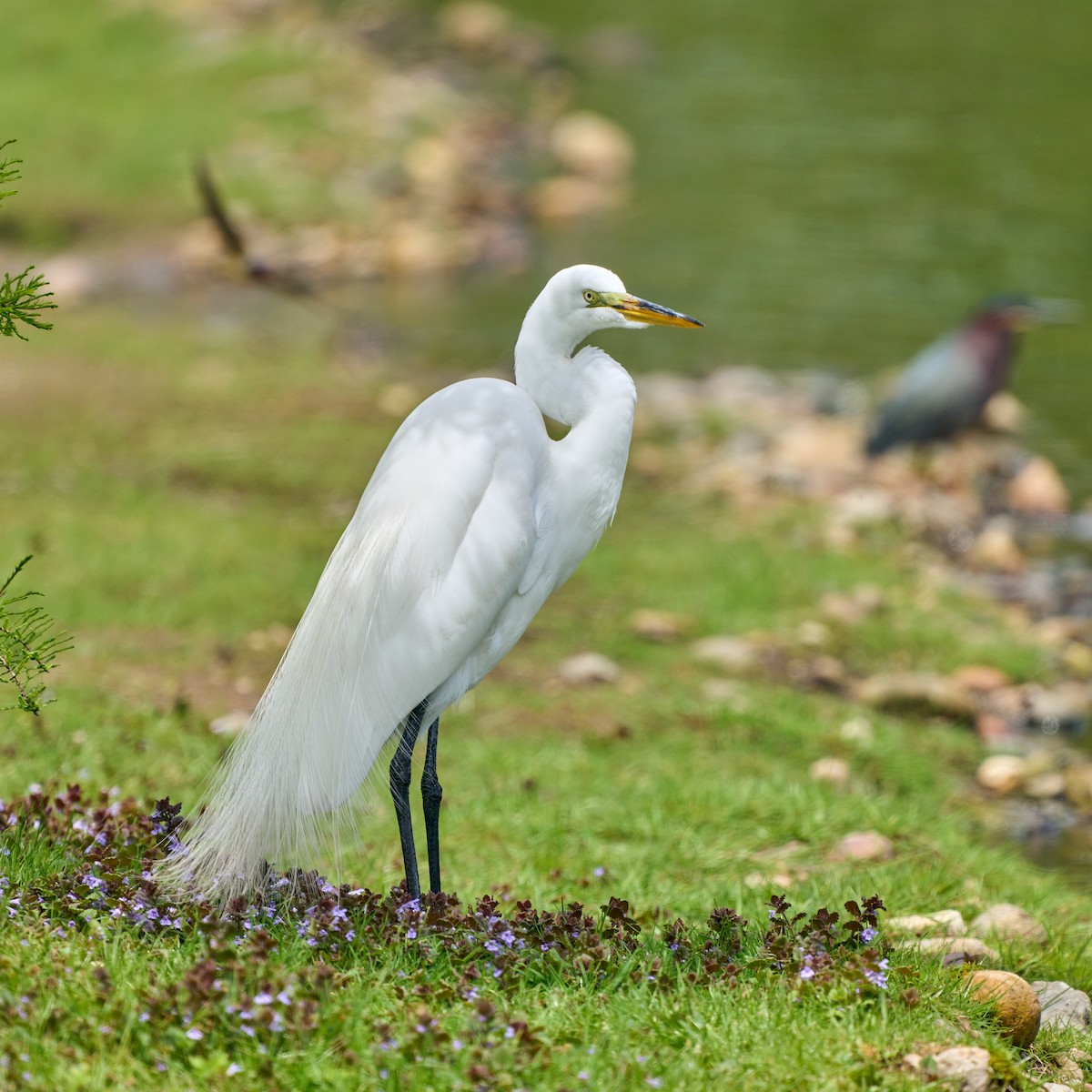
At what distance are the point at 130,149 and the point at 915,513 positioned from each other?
10.1 m

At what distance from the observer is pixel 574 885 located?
462cm

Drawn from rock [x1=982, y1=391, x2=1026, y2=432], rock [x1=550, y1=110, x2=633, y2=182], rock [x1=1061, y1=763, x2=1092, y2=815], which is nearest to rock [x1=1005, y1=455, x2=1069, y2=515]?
rock [x1=982, y1=391, x2=1026, y2=432]

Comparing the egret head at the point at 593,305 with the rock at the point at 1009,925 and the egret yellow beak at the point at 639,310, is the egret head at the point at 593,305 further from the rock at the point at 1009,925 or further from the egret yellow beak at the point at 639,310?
the rock at the point at 1009,925

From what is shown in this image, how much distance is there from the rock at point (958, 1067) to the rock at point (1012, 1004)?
318mm

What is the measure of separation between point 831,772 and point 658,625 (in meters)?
1.56

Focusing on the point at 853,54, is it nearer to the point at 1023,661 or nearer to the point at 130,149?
the point at 130,149

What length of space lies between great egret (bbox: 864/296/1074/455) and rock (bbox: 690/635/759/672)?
3457 millimetres

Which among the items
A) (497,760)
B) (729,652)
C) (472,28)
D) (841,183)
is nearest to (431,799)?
(497,760)

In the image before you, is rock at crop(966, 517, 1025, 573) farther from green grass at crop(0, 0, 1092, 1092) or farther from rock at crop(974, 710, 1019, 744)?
rock at crop(974, 710, 1019, 744)

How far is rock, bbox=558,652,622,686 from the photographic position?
266 inches

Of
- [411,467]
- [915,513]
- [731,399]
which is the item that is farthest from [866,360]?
[411,467]

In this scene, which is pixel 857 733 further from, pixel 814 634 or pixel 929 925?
pixel 929 925

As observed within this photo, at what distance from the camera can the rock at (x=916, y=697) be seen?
6820 millimetres

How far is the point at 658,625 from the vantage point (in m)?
7.29
